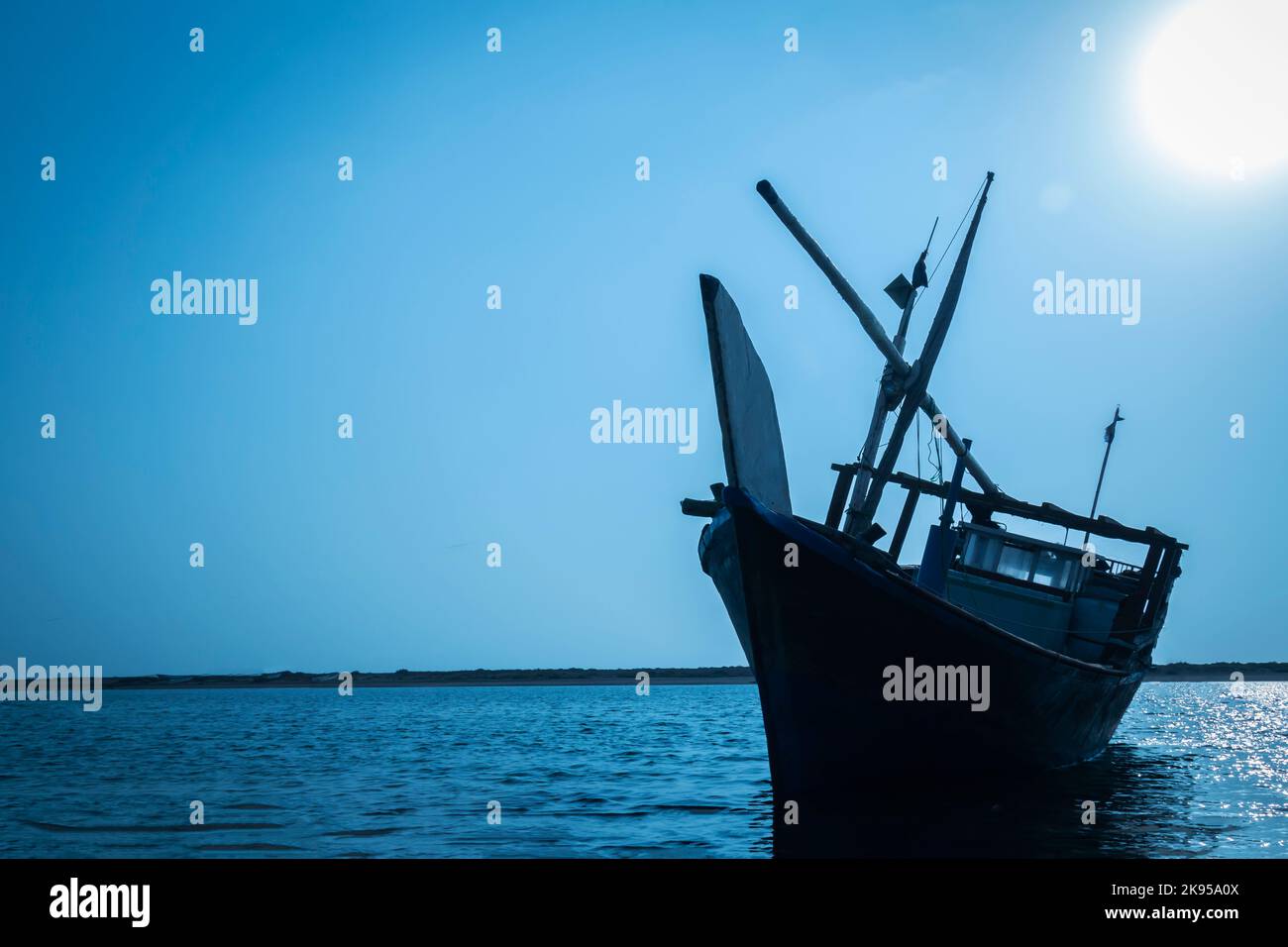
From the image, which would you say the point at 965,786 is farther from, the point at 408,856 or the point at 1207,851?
the point at 408,856

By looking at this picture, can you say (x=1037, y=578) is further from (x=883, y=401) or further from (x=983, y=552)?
(x=883, y=401)

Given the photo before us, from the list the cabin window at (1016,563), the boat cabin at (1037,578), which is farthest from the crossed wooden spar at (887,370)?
the cabin window at (1016,563)

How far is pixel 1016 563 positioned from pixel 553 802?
12912 mm

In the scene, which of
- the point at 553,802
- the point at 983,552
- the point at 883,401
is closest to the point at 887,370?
the point at 883,401

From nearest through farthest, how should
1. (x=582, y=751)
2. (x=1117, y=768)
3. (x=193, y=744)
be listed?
(x=1117, y=768), (x=582, y=751), (x=193, y=744)

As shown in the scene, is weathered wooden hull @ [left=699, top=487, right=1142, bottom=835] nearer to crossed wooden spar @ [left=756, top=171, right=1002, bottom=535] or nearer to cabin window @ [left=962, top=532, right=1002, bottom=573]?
crossed wooden spar @ [left=756, top=171, right=1002, bottom=535]

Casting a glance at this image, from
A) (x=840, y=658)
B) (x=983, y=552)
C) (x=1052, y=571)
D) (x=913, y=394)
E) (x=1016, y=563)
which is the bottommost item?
(x=840, y=658)

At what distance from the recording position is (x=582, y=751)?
3161 cm

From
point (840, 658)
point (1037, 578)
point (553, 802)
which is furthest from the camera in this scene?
point (1037, 578)

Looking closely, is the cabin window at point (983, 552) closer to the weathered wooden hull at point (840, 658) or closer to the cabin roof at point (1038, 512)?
the cabin roof at point (1038, 512)

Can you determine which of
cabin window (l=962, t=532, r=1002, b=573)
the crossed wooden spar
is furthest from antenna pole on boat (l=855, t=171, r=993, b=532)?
cabin window (l=962, t=532, r=1002, b=573)

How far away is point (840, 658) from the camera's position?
15656mm
